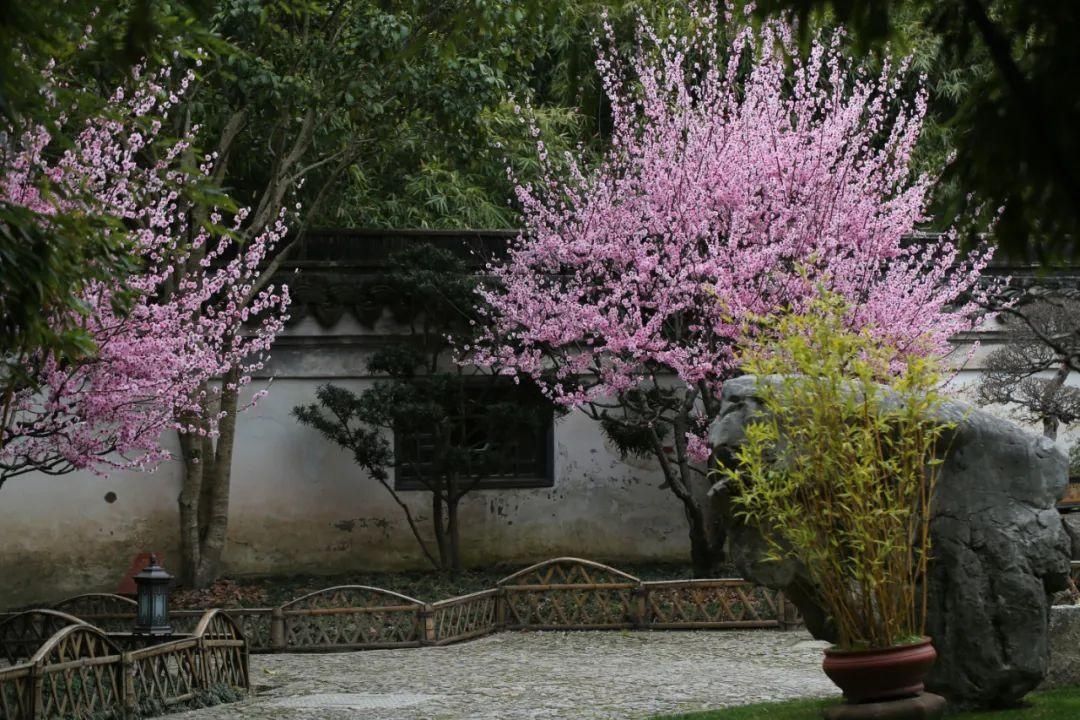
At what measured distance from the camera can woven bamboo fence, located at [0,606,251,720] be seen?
8.74 metres

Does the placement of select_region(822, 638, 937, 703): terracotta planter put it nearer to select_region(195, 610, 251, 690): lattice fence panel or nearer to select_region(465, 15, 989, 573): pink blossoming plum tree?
select_region(195, 610, 251, 690): lattice fence panel

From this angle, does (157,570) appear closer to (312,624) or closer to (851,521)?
(312,624)

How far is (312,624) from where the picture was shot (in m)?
14.1

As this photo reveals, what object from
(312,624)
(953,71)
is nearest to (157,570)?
(312,624)

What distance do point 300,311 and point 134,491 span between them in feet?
9.54

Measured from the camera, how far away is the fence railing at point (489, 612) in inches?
548

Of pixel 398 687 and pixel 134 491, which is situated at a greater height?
pixel 134 491

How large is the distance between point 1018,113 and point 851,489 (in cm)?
408

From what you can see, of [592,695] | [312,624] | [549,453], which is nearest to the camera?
[592,695]

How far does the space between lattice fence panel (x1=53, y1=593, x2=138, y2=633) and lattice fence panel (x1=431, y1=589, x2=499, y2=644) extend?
2934 millimetres

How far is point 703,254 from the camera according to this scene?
1638 cm

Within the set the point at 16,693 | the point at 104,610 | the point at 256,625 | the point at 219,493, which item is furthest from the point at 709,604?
the point at 16,693

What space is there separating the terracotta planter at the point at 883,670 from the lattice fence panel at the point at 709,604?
678 centimetres

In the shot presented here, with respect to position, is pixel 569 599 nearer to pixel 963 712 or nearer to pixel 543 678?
pixel 543 678
